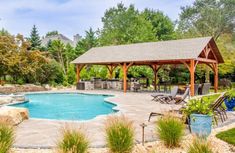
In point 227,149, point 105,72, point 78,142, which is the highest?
point 105,72

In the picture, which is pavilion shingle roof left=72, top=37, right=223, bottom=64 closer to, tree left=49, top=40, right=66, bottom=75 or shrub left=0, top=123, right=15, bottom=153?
tree left=49, top=40, right=66, bottom=75

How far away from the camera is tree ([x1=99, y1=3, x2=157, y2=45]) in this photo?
122 feet

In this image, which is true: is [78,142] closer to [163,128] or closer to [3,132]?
[3,132]

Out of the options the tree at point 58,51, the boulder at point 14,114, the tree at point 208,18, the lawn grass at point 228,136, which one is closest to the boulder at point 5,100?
the boulder at point 14,114

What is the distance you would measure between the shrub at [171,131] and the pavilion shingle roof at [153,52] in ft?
38.2

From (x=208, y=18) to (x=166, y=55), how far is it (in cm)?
1956

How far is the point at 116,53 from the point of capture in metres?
22.0

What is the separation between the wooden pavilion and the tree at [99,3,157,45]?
14348 millimetres

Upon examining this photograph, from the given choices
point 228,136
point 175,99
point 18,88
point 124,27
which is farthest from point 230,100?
point 124,27

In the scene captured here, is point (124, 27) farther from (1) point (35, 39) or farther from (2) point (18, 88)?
→ (2) point (18, 88)

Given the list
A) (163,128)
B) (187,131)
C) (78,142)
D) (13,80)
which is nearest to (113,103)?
(187,131)

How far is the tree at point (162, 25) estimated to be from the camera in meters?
39.9

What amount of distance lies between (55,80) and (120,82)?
26.0 feet

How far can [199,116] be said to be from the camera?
19.5 feet
